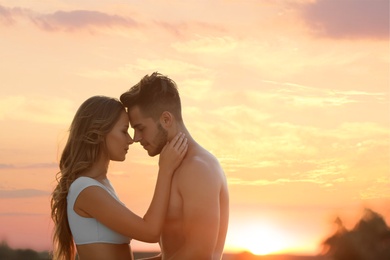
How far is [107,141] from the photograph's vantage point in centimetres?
731

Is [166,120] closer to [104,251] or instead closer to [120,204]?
[120,204]

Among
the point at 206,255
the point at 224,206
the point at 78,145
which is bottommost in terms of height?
the point at 206,255

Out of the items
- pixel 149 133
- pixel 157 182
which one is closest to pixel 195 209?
pixel 157 182

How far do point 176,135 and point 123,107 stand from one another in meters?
0.57

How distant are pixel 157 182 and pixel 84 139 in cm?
77

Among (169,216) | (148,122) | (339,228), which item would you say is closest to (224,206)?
(169,216)

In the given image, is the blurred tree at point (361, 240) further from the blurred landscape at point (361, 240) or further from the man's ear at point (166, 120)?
the man's ear at point (166, 120)

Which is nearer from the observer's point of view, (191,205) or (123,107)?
(191,205)

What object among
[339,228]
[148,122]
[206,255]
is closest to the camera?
[206,255]

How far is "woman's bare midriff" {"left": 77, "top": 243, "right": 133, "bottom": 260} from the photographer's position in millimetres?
7367

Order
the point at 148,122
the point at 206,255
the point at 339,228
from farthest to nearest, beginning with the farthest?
the point at 339,228 → the point at 148,122 → the point at 206,255

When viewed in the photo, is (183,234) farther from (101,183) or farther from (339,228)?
(339,228)

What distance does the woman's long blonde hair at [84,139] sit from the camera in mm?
7273

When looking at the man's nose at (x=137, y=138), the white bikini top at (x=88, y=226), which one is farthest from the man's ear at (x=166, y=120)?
the white bikini top at (x=88, y=226)
